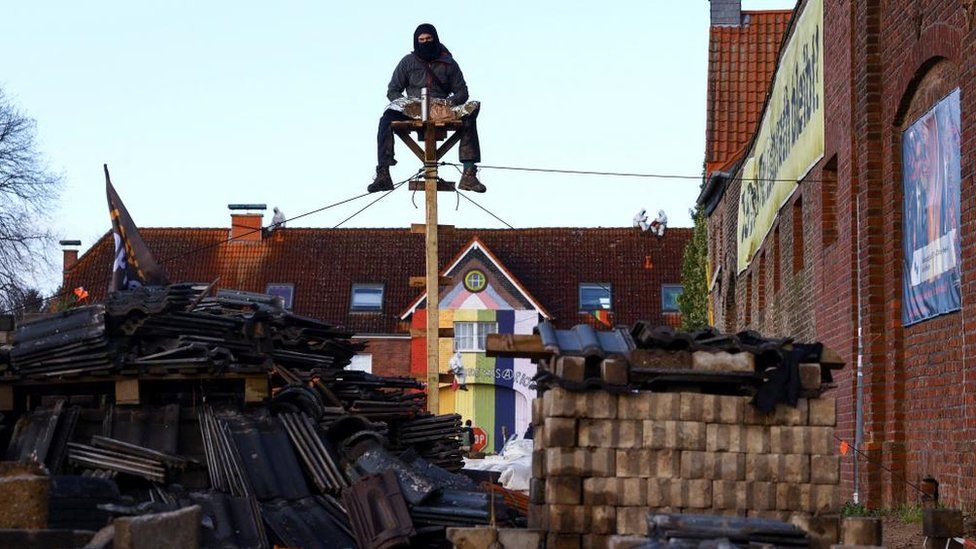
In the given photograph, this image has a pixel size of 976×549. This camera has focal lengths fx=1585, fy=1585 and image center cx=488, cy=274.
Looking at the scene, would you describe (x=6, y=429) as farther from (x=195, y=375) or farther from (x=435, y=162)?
(x=435, y=162)

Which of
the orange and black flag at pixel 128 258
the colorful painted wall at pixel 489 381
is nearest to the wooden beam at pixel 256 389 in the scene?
the orange and black flag at pixel 128 258

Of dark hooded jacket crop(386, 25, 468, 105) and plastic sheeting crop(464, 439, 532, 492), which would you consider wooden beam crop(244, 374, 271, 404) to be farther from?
dark hooded jacket crop(386, 25, 468, 105)

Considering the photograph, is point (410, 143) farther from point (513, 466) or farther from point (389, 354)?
point (389, 354)

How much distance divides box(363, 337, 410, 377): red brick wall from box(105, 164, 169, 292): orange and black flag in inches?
1429

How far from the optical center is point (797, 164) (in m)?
21.1

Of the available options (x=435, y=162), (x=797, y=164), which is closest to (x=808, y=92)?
(x=797, y=164)

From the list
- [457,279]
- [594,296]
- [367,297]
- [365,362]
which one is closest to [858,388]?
[457,279]

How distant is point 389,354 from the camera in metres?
56.5

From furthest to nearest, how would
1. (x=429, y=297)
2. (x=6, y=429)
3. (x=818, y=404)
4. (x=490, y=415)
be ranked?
(x=490, y=415), (x=429, y=297), (x=6, y=429), (x=818, y=404)

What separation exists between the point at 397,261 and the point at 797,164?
3933cm

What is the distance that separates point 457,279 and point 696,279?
19196 millimetres

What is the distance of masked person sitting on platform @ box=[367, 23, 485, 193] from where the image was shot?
75.3ft

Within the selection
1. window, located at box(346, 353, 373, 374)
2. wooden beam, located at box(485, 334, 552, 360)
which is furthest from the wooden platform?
window, located at box(346, 353, 373, 374)

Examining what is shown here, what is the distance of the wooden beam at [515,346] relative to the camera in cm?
1020
